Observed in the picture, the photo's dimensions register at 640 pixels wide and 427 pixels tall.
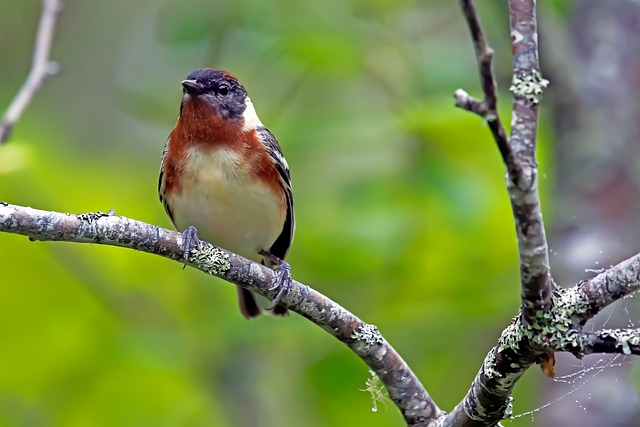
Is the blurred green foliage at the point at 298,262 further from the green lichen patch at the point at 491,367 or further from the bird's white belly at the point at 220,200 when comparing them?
the green lichen patch at the point at 491,367

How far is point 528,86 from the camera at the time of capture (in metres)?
2.29

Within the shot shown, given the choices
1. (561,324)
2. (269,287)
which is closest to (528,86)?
(561,324)

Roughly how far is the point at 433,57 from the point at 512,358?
378 centimetres

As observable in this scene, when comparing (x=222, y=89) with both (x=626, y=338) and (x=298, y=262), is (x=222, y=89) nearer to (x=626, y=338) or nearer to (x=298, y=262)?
(x=298, y=262)

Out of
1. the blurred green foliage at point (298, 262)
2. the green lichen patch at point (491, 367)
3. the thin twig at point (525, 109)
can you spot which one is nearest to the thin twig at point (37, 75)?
the blurred green foliage at point (298, 262)

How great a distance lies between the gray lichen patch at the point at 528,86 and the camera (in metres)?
2.27

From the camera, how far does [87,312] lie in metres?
5.49

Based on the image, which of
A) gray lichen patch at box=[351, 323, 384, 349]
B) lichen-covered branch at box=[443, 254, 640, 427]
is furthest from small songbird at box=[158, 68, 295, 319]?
lichen-covered branch at box=[443, 254, 640, 427]

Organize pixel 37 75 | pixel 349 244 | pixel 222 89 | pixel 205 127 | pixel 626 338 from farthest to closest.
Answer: pixel 349 244, pixel 222 89, pixel 205 127, pixel 37 75, pixel 626 338

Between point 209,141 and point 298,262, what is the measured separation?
1.21 meters

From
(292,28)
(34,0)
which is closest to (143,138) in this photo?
(34,0)

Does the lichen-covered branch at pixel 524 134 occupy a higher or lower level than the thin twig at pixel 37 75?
lower

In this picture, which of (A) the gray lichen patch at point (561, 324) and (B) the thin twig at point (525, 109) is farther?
(A) the gray lichen patch at point (561, 324)

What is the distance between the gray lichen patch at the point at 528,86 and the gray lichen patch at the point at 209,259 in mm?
1301
